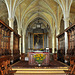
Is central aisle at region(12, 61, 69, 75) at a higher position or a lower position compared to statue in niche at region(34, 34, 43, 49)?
lower

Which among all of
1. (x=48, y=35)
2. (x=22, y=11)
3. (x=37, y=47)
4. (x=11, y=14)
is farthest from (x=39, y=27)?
(x=11, y=14)

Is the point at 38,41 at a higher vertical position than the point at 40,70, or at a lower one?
higher

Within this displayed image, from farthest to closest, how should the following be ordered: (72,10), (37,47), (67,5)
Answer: (37,47)
(72,10)
(67,5)

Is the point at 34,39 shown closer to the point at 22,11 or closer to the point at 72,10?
the point at 22,11

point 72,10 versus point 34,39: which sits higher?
point 72,10

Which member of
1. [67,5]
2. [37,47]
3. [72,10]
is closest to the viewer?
[67,5]

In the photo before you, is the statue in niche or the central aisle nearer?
the central aisle

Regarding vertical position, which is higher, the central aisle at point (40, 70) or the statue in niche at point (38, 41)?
the statue in niche at point (38, 41)

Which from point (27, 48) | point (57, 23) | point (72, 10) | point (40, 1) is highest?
point (40, 1)

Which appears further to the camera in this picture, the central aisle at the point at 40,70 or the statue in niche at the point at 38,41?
the statue in niche at the point at 38,41

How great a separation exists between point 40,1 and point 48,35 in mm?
9773

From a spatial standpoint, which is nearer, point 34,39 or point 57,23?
point 57,23

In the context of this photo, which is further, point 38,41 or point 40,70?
point 38,41

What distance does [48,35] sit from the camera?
26.2 m
